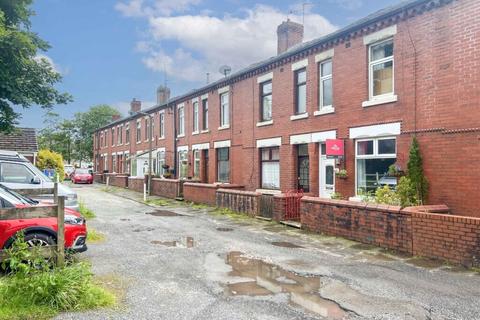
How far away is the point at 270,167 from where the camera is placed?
18188 millimetres

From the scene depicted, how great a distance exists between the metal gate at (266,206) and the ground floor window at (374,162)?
3.08 meters

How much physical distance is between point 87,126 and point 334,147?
62611 millimetres

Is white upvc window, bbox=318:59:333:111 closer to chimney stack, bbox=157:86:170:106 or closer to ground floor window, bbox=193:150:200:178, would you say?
ground floor window, bbox=193:150:200:178

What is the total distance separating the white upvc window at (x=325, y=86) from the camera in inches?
586

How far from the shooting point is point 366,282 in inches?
270

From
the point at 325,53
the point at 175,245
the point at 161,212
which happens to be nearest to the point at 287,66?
the point at 325,53

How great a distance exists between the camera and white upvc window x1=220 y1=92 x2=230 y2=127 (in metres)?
22.1

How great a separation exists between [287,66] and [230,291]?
12.3 meters

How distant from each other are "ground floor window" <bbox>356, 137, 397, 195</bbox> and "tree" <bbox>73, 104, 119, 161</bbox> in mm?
61299

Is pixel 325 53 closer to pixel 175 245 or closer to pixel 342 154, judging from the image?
pixel 342 154

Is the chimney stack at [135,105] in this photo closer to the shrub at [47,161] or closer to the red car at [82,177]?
the red car at [82,177]

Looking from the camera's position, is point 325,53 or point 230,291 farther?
Answer: point 325,53

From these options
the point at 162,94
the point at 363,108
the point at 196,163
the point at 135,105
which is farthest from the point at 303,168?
the point at 135,105

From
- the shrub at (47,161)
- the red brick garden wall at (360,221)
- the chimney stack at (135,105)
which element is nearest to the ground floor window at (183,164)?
the shrub at (47,161)
